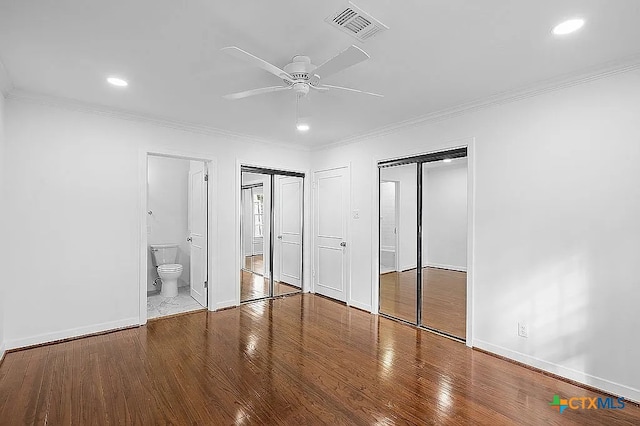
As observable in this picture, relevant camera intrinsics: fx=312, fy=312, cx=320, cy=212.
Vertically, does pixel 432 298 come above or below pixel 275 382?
above

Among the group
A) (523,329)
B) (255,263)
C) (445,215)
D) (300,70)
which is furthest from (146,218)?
(523,329)

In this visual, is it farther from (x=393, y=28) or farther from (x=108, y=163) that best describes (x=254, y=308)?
(x=393, y=28)

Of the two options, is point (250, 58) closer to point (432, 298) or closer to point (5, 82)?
point (5, 82)

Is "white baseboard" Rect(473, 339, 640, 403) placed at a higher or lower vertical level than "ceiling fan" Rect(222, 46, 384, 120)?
lower

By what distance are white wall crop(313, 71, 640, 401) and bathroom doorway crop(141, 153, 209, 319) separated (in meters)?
→ 3.72

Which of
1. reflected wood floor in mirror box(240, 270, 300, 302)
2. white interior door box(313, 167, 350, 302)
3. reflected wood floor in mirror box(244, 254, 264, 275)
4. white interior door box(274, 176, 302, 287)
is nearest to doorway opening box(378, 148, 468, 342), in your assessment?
white interior door box(313, 167, 350, 302)

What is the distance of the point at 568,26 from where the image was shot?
2074 millimetres

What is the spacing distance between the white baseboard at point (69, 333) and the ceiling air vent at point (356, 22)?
402cm

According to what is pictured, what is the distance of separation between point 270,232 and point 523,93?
4.08m

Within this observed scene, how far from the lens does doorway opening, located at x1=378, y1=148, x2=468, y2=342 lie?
365cm

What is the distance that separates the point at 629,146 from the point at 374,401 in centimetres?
286

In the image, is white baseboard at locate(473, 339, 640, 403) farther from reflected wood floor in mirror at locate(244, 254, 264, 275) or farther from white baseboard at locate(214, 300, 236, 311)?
reflected wood floor in mirror at locate(244, 254, 264, 275)

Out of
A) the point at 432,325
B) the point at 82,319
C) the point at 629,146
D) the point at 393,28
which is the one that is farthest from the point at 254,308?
the point at 629,146

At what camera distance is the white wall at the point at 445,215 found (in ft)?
11.8
